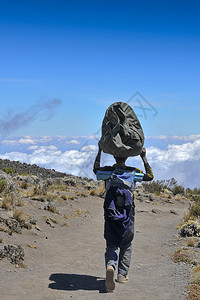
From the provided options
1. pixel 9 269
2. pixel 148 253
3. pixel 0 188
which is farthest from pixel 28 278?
pixel 0 188

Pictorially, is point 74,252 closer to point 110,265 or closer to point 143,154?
point 110,265

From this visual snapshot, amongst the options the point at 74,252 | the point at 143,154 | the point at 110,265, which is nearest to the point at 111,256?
the point at 110,265

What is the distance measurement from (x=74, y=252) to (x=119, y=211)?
183 inches

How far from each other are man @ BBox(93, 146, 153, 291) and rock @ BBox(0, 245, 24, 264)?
2.95 meters

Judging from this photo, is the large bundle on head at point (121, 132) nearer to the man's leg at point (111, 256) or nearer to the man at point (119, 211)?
the man at point (119, 211)

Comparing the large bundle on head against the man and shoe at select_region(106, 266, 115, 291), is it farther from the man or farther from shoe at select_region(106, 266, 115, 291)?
shoe at select_region(106, 266, 115, 291)

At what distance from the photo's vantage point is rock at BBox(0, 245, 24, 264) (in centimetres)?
849

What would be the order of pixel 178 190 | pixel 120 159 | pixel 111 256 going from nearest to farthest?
pixel 111 256
pixel 120 159
pixel 178 190

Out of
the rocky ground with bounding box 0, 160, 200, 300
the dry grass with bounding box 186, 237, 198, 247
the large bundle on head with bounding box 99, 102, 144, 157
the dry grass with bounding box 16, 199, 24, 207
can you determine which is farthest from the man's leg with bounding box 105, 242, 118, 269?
the dry grass with bounding box 16, 199, 24, 207

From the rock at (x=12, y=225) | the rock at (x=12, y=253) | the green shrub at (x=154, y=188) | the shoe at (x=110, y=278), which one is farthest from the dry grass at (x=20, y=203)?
the green shrub at (x=154, y=188)

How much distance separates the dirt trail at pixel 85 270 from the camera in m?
6.40

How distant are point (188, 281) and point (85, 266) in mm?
2923

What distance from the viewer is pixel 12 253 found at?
8.66m

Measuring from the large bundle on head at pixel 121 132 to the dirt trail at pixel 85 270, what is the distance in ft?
8.67
